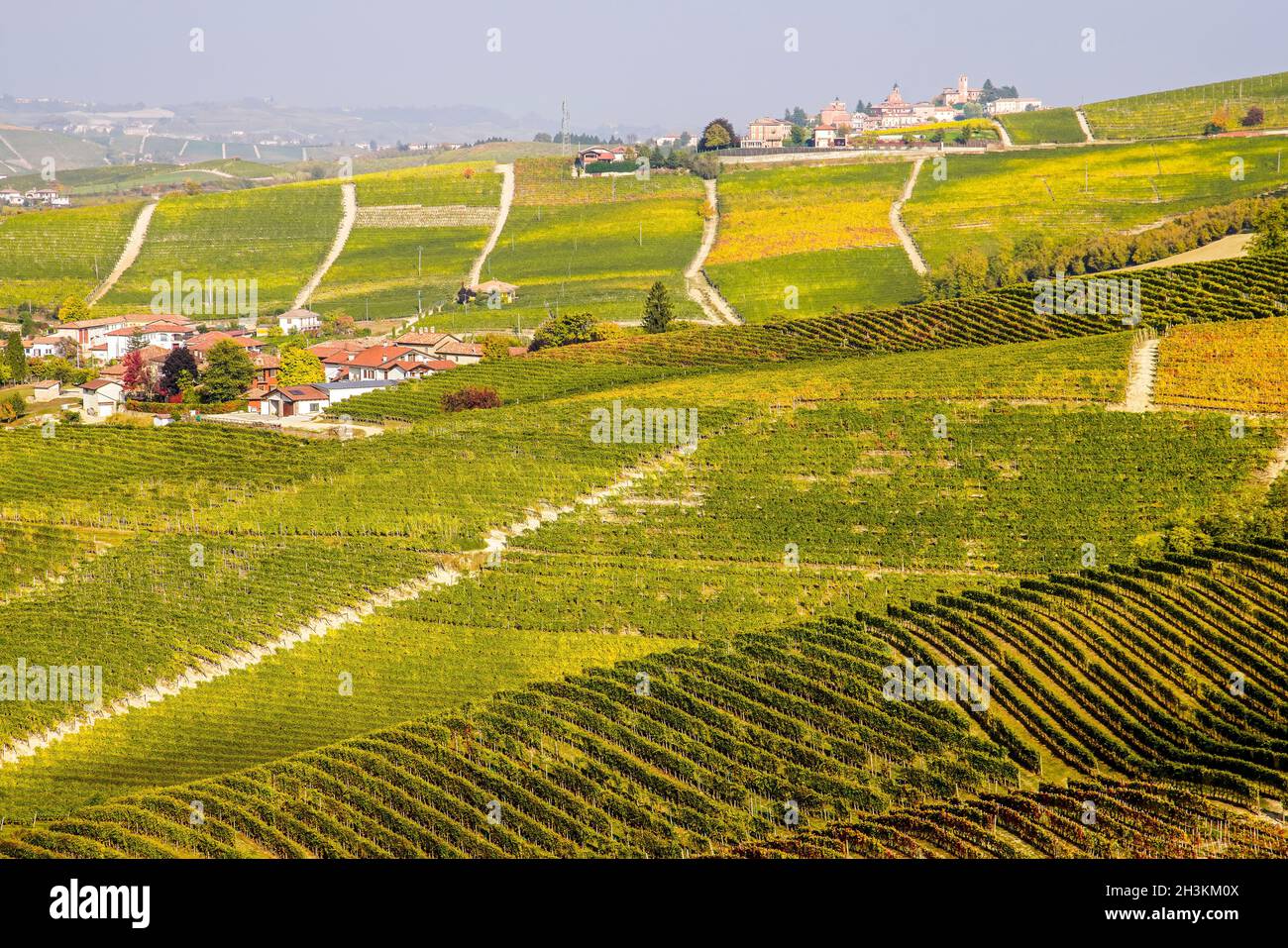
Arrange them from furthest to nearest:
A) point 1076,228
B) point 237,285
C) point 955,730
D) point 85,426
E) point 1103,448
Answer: point 237,285
point 1076,228
point 85,426
point 1103,448
point 955,730

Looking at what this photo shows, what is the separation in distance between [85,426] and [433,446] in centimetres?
1907

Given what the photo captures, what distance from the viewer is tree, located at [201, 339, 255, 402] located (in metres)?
76.8

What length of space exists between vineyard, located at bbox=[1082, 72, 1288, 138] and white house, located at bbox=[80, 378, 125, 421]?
316ft

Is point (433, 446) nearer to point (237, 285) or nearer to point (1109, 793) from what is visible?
point (1109, 793)

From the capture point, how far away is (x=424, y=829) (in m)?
27.1

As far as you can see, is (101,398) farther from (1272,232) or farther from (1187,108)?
(1187,108)

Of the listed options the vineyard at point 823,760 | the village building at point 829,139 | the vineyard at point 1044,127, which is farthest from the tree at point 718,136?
the vineyard at point 823,760

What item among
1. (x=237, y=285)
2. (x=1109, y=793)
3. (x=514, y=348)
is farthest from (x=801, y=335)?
(x=237, y=285)

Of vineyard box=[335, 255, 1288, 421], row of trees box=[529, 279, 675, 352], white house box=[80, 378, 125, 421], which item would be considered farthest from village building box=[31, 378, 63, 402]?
row of trees box=[529, 279, 675, 352]

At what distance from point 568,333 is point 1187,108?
288 ft

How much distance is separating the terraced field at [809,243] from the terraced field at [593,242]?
140 inches

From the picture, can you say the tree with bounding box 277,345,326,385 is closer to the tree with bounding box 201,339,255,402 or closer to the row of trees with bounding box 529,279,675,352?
the tree with bounding box 201,339,255,402

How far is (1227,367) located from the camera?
5559 centimetres

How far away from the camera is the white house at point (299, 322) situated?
102 m
